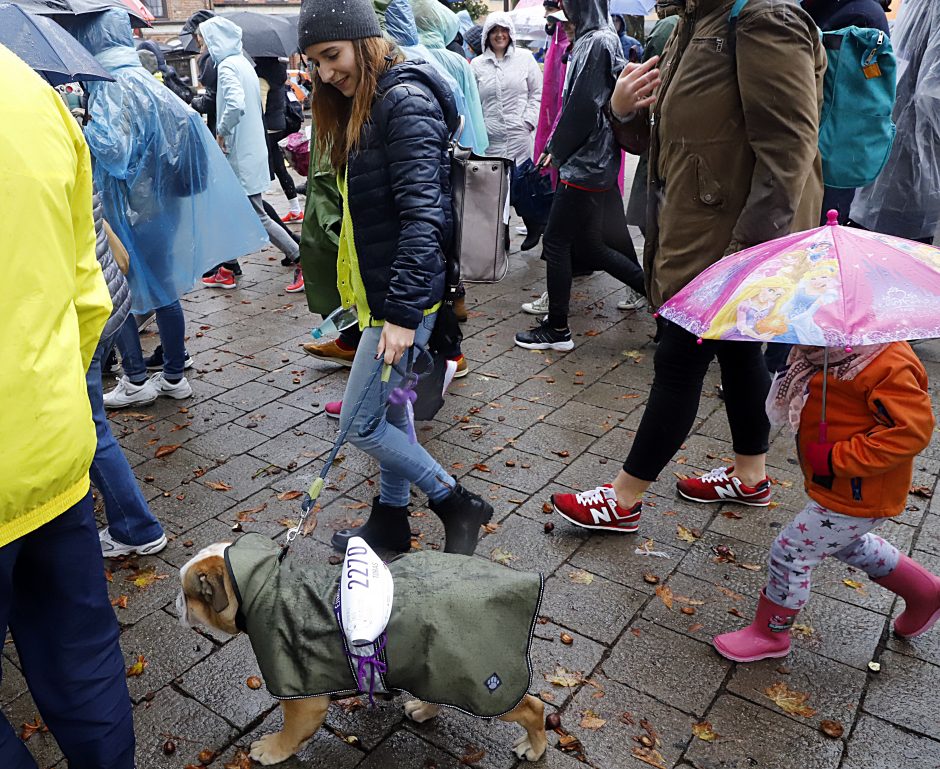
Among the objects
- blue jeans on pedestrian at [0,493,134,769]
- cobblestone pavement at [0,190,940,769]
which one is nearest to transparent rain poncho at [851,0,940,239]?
cobblestone pavement at [0,190,940,769]

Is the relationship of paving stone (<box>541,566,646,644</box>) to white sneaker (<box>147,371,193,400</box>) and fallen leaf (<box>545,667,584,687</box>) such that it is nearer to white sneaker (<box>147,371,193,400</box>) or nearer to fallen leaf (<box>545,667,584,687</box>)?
fallen leaf (<box>545,667,584,687</box>)

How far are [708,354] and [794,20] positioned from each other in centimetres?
122

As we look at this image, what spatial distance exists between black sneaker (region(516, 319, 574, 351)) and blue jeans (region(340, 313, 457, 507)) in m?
2.46

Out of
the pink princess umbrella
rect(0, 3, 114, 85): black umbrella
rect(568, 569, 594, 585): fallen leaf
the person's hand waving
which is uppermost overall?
rect(0, 3, 114, 85): black umbrella

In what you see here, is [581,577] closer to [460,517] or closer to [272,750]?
[460,517]

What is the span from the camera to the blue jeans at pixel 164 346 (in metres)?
4.75

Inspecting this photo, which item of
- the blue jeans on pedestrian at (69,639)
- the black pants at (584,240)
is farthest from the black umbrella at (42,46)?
the black pants at (584,240)

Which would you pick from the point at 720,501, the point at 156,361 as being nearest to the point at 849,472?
the point at 720,501

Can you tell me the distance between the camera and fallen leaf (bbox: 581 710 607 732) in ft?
8.32

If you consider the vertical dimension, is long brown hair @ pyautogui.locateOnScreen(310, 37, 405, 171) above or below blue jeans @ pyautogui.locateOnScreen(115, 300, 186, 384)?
above

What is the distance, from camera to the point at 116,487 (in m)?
3.27

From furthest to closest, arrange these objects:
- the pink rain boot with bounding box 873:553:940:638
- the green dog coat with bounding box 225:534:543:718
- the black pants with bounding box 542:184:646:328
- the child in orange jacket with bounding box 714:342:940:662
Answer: the black pants with bounding box 542:184:646:328, the pink rain boot with bounding box 873:553:940:638, the child in orange jacket with bounding box 714:342:940:662, the green dog coat with bounding box 225:534:543:718

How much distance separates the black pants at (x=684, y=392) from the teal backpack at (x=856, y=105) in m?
1.41

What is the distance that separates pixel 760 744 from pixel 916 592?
811 mm
